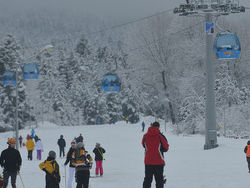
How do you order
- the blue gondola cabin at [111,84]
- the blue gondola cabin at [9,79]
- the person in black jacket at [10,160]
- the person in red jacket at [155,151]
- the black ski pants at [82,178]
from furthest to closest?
the blue gondola cabin at [9,79]
the blue gondola cabin at [111,84]
the person in black jacket at [10,160]
the black ski pants at [82,178]
the person in red jacket at [155,151]

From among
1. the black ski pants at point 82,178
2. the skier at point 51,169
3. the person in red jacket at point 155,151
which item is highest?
the person in red jacket at point 155,151

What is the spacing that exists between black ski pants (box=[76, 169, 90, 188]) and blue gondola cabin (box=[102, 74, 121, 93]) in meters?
18.9

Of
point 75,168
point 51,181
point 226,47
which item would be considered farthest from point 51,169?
point 226,47

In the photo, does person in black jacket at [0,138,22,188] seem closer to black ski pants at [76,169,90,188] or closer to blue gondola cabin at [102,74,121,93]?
black ski pants at [76,169,90,188]

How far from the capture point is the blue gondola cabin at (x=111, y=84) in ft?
96.7

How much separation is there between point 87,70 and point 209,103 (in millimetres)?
73176

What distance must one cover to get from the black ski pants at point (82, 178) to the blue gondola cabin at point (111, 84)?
18926mm

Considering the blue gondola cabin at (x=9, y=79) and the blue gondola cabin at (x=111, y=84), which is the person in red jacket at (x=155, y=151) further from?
the blue gondola cabin at (x=9, y=79)

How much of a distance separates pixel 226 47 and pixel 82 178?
13.8 metres

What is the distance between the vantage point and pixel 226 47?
72.4 ft

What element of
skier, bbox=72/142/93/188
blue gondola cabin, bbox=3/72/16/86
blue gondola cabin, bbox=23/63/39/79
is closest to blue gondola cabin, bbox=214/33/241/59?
skier, bbox=72/142/93/188

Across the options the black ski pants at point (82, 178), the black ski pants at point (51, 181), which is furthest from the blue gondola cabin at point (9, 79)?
the black ski pants at point (51, 181)

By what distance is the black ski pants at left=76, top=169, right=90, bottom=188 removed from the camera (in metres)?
10.5

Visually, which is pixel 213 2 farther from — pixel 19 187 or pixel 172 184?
pixel 19 187
